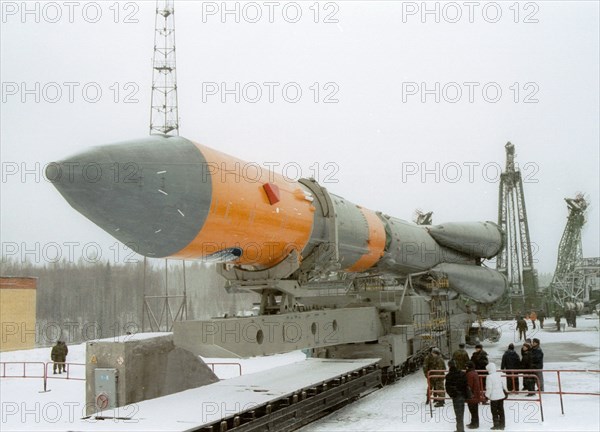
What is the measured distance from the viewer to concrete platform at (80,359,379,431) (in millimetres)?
5723

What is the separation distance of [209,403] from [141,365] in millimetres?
2774

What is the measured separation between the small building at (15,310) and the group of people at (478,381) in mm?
15840

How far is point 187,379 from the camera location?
9.82 metres

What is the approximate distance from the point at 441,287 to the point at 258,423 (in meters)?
8.54

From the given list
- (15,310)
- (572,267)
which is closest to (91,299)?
(15,310)

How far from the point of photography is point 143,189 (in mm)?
5645

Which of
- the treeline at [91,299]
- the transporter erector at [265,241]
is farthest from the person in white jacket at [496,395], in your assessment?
the treeline at [91,299]

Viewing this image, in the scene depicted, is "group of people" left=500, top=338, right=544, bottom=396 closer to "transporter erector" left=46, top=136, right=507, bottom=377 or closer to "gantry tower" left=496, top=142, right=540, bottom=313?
"transporter erector" left=46, top=136, right=507, bottom=377

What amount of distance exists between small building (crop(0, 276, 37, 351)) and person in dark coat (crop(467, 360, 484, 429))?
17180 mm

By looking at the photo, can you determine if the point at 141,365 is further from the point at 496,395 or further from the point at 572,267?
the point at 572,267

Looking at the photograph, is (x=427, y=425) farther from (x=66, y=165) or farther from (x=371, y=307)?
(x=66, y=165)

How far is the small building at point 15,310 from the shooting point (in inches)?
802

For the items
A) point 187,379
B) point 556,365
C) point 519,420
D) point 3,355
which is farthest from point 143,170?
point 3,355

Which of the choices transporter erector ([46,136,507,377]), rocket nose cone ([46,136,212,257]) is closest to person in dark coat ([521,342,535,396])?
transporter erector ([46,136,507,377])
